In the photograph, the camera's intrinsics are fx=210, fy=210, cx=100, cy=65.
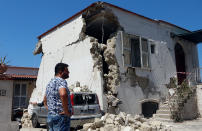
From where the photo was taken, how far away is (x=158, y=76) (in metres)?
11.9

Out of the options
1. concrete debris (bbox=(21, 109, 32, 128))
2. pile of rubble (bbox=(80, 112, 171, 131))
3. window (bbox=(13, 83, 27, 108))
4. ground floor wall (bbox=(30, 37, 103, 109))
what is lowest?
concrete debris (bbox=(21, 109, 32, 128))

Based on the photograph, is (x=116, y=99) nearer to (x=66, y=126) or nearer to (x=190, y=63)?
(x=66, y=126)

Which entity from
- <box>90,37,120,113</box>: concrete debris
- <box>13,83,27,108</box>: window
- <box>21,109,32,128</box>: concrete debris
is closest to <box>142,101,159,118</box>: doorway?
<box>90,37,120,113</box>: concrete debris

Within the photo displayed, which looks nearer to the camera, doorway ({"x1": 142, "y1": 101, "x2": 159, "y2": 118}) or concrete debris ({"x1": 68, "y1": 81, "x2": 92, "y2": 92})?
concrete debris ({"x1": 68, "y1": 81, "x2": 92, "y2": 92})

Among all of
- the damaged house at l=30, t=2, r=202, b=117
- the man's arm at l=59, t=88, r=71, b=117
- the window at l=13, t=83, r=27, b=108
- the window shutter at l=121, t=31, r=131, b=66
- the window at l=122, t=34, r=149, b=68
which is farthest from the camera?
the window at l=13, t=83, r=27, b=108

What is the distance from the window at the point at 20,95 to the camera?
1730 cm

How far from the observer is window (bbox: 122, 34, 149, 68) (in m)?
10.8

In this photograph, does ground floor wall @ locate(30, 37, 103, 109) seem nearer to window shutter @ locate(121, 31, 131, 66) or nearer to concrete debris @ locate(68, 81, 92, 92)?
concrete debris @ locate(68, 81, 92, 92)

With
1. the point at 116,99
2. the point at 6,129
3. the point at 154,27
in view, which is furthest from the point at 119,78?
the point at 6,129

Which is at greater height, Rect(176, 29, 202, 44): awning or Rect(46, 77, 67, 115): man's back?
Rect(176, 29, 202, 44): awning

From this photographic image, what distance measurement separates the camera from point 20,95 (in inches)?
692

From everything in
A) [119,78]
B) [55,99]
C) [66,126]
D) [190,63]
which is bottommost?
[66,126]

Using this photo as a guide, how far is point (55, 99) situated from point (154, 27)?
34.0ft

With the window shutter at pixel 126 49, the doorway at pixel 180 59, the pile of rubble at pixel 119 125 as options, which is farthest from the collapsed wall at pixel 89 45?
the doorway at pixel 180 59
